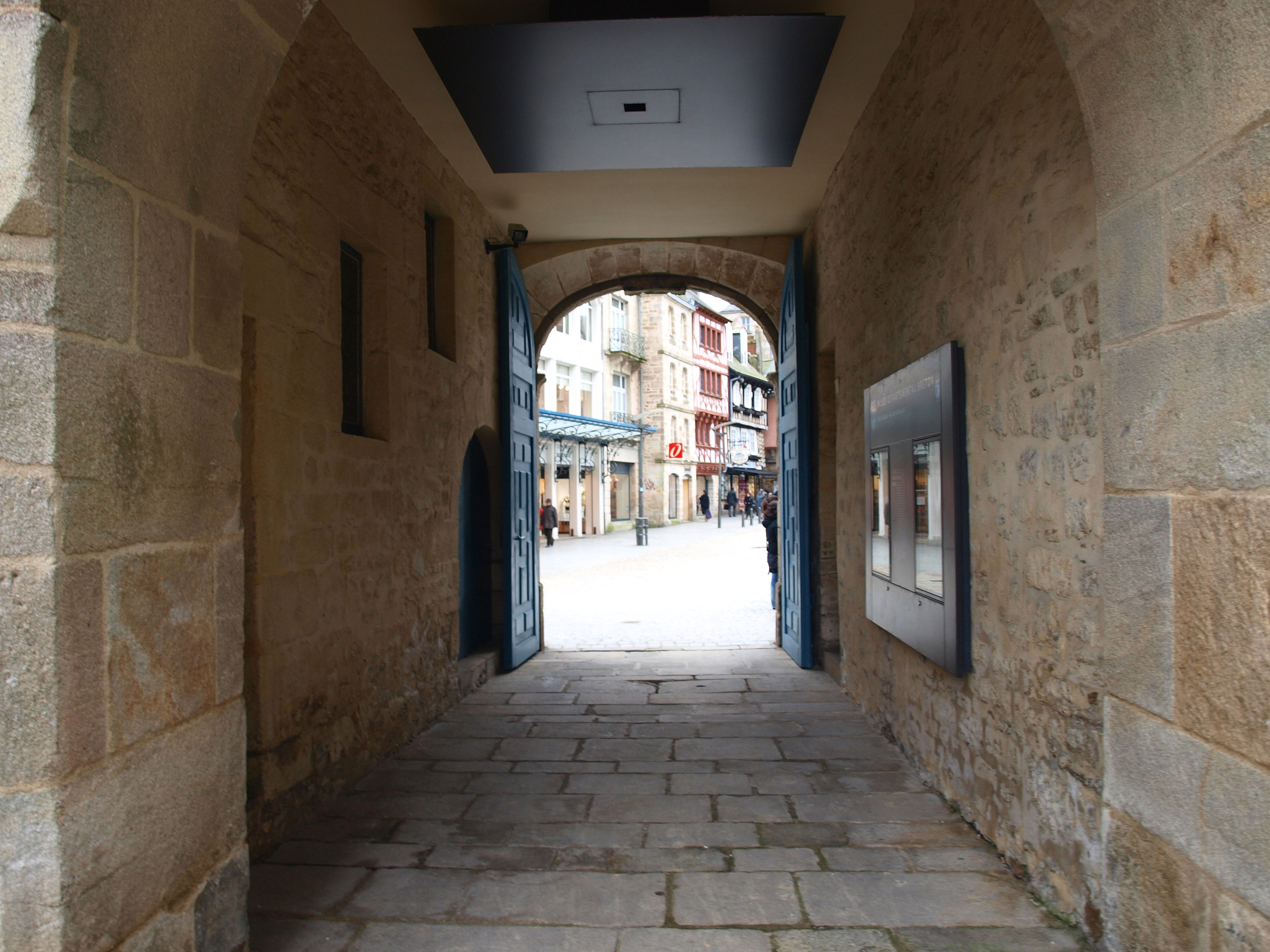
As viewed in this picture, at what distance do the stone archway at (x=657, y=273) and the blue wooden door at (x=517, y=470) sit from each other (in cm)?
39

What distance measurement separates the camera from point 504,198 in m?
6.62

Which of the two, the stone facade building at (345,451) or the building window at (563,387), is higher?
the building window at (563,387)

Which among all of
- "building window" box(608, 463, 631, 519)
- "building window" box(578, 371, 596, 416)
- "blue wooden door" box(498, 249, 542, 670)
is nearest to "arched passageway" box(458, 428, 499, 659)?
"blue wooden door" box(498, 249, 542, 670)

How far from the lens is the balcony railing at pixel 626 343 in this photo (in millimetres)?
29906

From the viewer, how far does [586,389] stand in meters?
28.0

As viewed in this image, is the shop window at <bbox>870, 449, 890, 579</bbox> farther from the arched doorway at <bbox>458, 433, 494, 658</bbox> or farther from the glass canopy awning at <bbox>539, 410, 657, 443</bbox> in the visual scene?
the glass canopy awning at <bbox>539, 410, 657, 443</bbox>

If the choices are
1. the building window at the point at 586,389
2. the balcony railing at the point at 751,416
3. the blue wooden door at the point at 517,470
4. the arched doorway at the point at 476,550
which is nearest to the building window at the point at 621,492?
the building window at the point at 586,389

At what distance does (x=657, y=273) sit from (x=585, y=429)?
1682 cm

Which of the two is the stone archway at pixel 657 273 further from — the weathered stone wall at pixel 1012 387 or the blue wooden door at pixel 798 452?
the weathered stone wall at pixel 1012 387

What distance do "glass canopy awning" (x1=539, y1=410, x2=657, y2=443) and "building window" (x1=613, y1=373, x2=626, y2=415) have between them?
6.01 ft

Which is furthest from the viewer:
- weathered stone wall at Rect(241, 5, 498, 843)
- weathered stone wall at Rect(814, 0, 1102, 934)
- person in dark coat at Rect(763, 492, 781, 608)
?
person in dark coat at Rect(763, 492, 781, 608)

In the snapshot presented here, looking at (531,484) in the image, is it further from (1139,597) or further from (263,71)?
(1139,597)

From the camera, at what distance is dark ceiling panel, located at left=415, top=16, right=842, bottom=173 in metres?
3.92

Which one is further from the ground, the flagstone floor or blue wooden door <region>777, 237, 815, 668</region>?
blue wooden door <region>777, 237, 815, 668</region>
